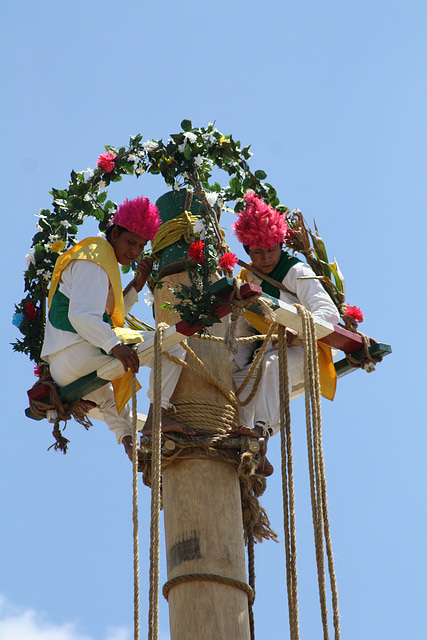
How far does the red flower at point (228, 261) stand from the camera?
542cm

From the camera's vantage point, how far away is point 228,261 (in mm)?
5426

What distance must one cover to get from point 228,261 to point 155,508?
1.42 metres

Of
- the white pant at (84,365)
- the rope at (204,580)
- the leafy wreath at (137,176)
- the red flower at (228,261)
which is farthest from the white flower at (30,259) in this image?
the rope at (204,580)

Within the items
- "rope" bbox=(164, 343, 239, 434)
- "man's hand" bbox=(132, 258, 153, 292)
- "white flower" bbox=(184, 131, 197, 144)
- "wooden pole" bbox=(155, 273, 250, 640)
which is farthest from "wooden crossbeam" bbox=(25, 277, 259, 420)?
"white flower" bbox=(184, 131, 197, 144)

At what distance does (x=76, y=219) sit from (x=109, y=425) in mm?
1522

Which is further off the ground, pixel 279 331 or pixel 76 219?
pixel 76 219

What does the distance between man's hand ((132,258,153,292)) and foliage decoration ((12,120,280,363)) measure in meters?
0.53

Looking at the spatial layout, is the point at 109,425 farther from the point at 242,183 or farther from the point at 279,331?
the point at 242,183

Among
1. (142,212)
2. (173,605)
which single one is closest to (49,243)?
(142,212)

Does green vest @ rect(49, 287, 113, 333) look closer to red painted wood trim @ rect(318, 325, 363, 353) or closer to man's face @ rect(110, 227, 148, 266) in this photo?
man's face @ rect(110, 227, 148, 266)

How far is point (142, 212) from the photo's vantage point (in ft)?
20.1

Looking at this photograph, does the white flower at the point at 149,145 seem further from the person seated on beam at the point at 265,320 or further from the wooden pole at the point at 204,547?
the wooden pole at the point at 204,547

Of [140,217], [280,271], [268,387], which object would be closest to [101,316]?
[140,217]

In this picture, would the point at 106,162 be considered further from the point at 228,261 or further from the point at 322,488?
the point at 322,488
